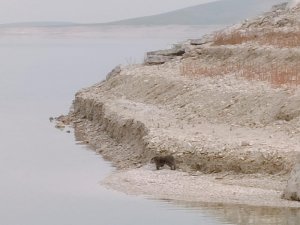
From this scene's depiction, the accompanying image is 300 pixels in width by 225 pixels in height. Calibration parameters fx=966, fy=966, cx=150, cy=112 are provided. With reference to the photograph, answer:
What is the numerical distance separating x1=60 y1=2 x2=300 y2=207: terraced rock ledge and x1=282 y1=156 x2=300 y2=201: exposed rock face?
0.27m

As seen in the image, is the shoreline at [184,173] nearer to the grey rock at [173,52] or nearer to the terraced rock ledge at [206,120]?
the terraced rock ledge at [206,120]

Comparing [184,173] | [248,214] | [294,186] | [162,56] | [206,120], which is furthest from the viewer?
[162,56]

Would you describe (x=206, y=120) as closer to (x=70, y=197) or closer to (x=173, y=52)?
(x=70, y=197)

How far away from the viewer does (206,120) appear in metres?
31.1

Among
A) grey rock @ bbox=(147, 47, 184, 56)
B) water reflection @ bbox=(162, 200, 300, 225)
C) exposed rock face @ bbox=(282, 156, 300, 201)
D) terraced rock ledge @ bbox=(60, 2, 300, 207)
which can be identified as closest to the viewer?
water reflection @ bbox=(162, 200, 300, 225)

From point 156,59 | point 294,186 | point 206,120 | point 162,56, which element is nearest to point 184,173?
point 294,186

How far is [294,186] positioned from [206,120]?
9410mm

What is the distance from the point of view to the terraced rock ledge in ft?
79.9

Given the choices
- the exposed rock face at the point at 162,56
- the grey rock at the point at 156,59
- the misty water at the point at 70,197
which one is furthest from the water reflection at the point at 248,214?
the exposed rock face at the point at 162,56

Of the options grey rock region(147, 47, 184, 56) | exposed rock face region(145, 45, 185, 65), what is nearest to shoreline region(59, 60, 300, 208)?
exposed rock face region(145, 45, 185, 65)

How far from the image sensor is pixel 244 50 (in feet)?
141

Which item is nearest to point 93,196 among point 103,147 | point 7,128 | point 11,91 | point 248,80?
point 103,147

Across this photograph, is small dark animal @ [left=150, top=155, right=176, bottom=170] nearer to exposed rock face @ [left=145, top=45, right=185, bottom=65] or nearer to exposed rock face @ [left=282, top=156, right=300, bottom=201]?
exposed rock face @ [left=282, top=156, right=300, bottom=201]

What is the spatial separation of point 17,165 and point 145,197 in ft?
26.4
